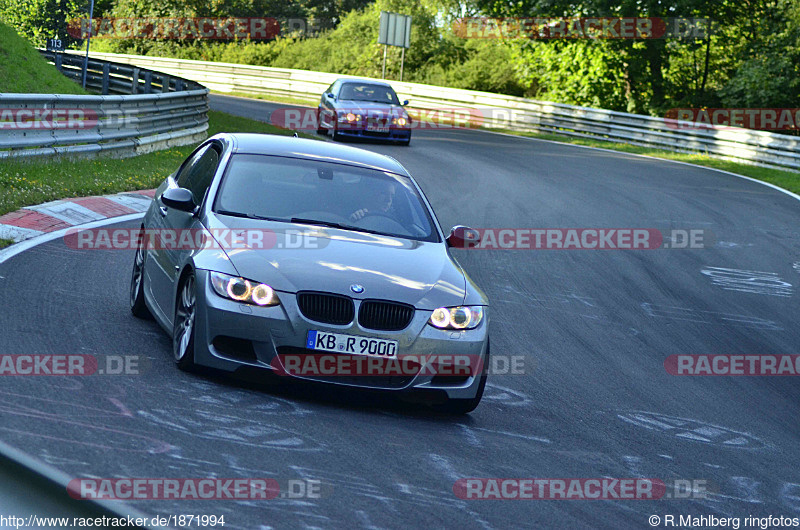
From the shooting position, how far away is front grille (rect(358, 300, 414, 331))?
611cm

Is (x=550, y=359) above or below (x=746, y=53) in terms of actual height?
below

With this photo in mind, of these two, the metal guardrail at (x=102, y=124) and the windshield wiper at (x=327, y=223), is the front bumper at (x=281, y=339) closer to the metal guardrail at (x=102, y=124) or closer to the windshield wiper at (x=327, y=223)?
the windshield wiper at (x=327, y=223)

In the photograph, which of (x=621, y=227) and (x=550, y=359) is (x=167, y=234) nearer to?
(x=550, y=359)

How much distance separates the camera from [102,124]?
1656cm

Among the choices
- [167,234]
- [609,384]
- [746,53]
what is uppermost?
[746,53]

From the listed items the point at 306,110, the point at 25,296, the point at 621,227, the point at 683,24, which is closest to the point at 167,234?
the point at 25,296

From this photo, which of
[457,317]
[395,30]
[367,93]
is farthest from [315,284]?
[395,30]

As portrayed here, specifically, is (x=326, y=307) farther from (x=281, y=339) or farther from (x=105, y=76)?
(x=105, y=76)

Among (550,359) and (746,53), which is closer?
(550,359)

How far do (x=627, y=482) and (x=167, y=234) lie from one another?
11.7ft

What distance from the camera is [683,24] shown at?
1470 inches

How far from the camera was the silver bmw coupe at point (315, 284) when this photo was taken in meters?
6.08

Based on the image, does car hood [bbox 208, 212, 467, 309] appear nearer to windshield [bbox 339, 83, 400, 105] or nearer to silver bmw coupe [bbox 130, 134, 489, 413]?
silver bmw coupe [bbox 130, 134, 489, 413]

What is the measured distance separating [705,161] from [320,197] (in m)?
22.8
